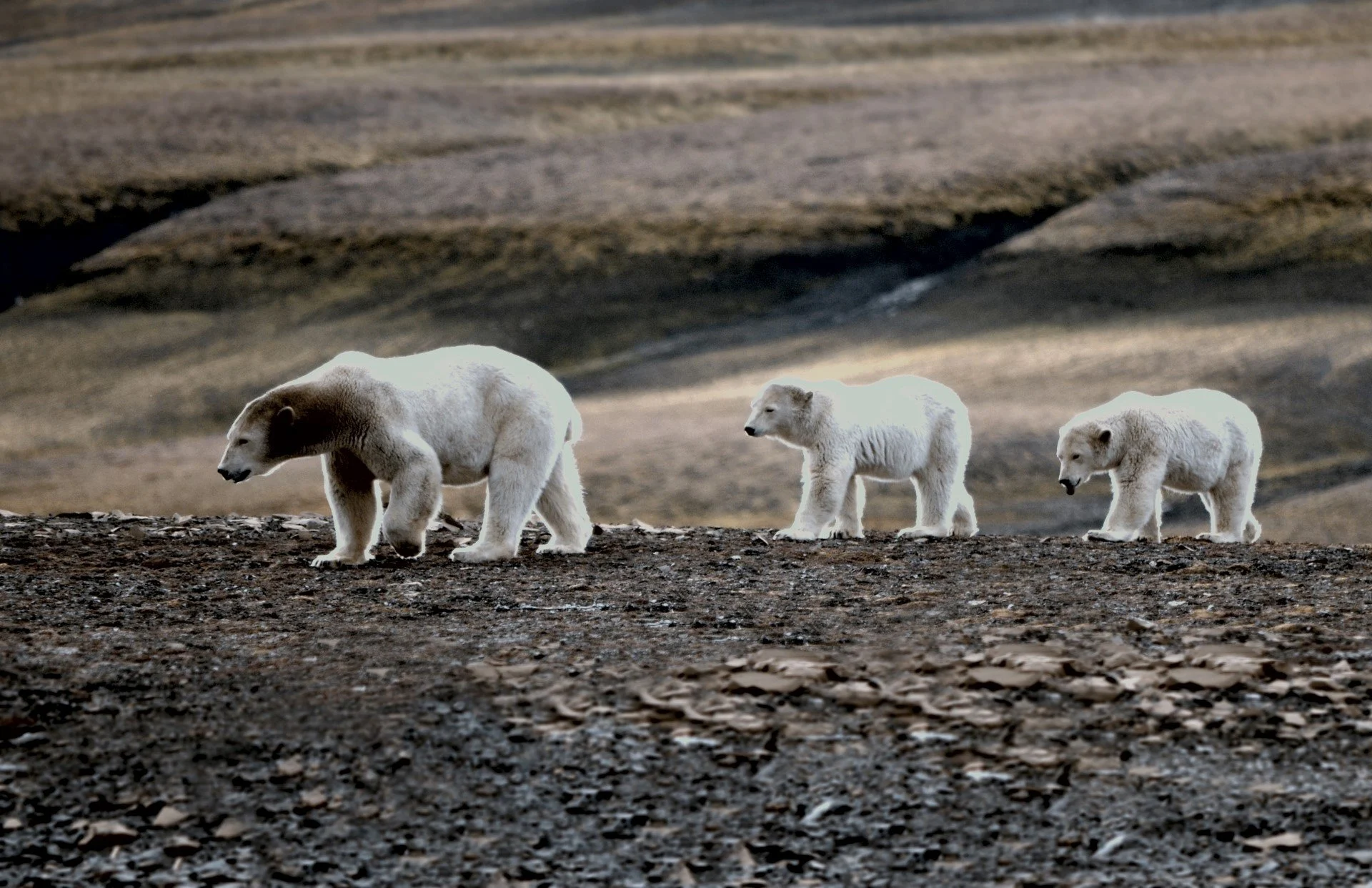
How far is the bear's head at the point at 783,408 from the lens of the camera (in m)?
14.3

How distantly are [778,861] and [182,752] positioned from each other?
111 inches

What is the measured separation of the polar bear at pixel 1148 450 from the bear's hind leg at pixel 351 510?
5563 millimetres

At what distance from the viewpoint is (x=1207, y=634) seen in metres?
9.27

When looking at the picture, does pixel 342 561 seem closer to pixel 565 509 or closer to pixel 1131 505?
pixel 565 509

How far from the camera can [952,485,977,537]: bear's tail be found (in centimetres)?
1522

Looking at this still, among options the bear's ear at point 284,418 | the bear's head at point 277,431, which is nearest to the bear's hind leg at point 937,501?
the bear's head at point 277,431

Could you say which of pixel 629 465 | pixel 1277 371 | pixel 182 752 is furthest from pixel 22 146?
pixel 182 752

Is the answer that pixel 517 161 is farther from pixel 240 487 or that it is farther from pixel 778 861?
pixel 778 861

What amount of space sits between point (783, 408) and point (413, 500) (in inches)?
146

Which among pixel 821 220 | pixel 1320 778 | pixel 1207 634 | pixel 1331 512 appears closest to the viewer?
pixel 1320 778

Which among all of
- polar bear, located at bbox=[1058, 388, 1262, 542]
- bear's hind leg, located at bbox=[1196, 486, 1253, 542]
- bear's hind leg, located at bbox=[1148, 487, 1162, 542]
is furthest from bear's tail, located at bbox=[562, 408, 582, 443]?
bear's hind leg, located at bbox=[1196, 486, 1253, 542]

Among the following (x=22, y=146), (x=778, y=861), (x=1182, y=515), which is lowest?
(x=1182, y=515)

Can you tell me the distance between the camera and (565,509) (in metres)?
13.3

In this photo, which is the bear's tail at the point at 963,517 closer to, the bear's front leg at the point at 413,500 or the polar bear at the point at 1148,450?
the polar bear at the point at 1148,450
